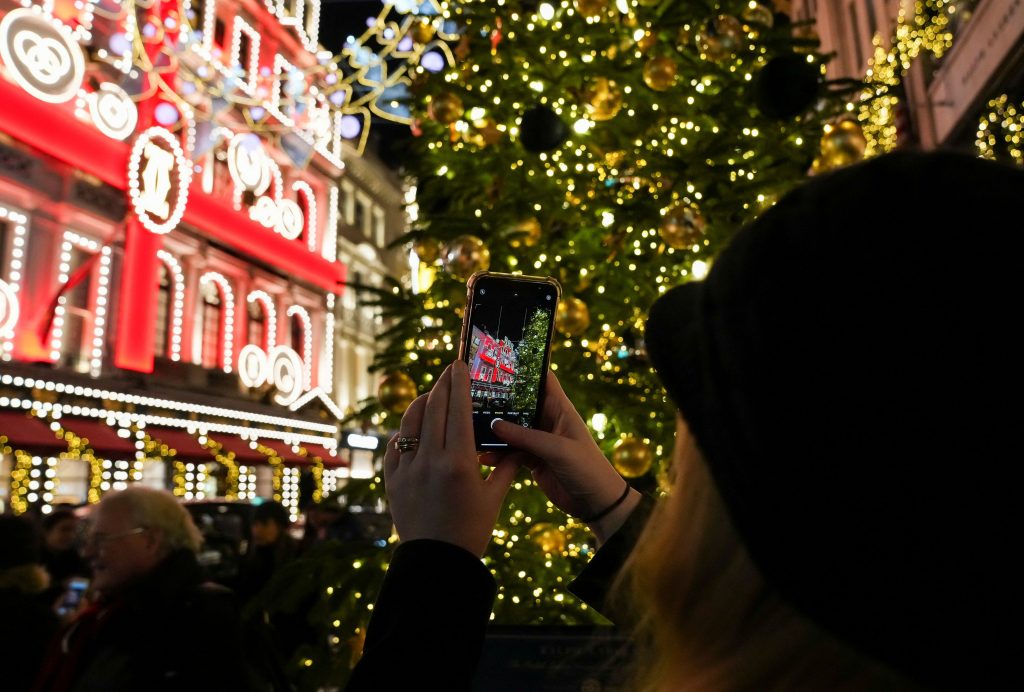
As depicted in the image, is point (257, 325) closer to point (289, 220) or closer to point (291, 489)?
point (289, 220)

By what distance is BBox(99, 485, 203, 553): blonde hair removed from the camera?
359 centimetres

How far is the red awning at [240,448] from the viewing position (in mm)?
20094

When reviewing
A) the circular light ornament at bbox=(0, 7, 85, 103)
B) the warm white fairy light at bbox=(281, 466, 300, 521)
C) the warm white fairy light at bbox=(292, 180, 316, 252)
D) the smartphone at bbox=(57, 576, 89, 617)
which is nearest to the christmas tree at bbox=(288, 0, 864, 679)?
the smartphone at bbox=(57, 576, 89, 617)

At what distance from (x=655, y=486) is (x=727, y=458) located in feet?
11.8

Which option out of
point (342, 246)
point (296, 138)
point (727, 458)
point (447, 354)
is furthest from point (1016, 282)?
point (342, 246)

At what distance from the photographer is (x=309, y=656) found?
14.8 feet

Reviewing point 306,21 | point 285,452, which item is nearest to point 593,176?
point 285,452

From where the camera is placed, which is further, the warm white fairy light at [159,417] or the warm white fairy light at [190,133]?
the warm white fairy light at [190,133]

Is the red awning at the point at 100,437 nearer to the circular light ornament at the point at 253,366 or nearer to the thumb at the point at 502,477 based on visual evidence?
the circular light ornament at the point at 253,366

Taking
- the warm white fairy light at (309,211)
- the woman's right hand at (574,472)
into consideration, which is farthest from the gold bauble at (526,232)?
the warm white fairy light at (309,211)

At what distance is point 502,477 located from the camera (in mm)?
1185

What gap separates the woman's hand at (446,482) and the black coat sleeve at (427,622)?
30 millimetres

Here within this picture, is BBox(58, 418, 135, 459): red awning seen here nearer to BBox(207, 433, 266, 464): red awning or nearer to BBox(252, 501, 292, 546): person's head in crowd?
BBox(207, 433, 266, 464): red awning

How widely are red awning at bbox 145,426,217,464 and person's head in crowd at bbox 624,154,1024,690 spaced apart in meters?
18.6
